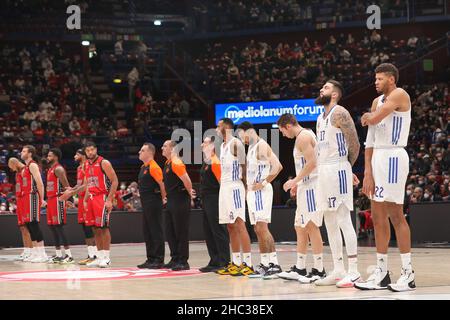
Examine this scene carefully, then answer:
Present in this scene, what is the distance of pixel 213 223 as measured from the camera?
1180 centimetres

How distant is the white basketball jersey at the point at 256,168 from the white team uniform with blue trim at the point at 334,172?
1.70 metres

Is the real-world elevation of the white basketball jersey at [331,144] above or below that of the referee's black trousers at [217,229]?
above

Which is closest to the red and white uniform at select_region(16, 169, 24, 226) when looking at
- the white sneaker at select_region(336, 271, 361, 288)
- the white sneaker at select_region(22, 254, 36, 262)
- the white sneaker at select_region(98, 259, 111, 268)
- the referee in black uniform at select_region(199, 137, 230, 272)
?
the white sneaker at select_region(22, 254, 36, 262)

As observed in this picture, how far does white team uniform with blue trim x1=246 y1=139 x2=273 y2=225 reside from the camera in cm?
1099

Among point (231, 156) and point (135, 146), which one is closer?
point (231, 156)

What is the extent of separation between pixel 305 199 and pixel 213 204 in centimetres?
183

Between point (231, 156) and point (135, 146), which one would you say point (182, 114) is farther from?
point (231, 156)

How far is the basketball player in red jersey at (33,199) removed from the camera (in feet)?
49.9

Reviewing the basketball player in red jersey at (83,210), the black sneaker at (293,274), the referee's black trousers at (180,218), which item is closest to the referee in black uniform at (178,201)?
the referee's black trousers at (180,218)

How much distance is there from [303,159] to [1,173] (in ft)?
50.7

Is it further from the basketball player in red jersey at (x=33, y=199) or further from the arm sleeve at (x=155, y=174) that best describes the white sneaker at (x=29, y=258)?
the arm sleeve at (x=155, y=174)

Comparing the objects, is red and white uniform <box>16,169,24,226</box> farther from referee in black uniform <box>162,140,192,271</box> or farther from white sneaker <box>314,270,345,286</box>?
white sneaker <box>314,270,345,286</box>

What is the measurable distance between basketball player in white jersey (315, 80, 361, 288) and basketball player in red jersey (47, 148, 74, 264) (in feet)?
21.3
